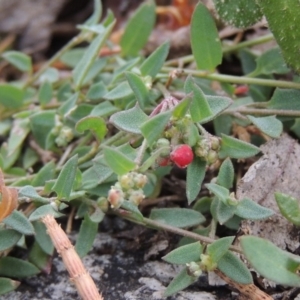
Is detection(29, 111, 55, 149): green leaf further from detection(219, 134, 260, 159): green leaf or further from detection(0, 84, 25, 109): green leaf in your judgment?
detection(219, 134, 260, 159): green leaf

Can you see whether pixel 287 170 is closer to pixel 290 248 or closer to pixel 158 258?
pixel 290 248

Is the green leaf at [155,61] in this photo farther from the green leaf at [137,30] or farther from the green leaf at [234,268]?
the green leaf at [234,268]

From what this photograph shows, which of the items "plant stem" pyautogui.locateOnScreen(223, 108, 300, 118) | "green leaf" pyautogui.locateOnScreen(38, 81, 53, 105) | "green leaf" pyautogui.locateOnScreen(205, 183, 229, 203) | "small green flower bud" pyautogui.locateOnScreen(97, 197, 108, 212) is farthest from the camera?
"green leaf" pyautogui.locateOnScreen(38, 81, 53, 105)

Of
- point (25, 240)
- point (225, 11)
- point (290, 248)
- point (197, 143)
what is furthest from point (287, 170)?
point (25, 240)

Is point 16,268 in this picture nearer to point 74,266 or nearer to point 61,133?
point 74,266

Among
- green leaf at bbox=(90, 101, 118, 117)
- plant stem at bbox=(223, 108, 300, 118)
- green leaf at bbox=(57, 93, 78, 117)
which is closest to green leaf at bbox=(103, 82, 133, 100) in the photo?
green leaf at bbox=(90, 101, 118, 117)

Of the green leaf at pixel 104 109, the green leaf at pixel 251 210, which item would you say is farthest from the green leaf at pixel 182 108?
the green leaf at pixel 104 109
